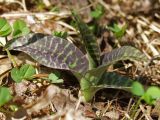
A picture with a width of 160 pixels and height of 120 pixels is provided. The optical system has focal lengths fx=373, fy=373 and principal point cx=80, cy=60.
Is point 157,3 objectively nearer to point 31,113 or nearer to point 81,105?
point 81,105

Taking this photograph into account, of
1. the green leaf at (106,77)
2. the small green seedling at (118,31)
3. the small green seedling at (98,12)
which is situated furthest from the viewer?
the small green seedling at (98,12)

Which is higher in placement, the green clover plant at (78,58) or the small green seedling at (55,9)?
the small green seedling at (55,9)

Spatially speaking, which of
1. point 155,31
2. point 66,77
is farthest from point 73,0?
point 66,77

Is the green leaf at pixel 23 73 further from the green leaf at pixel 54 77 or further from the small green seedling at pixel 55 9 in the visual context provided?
the small green seedling at pixel 55 9

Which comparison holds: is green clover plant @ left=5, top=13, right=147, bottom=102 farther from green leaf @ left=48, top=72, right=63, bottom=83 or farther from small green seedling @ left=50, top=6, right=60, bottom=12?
small green seedling @ left=50, top=6, right=60, bottom=12

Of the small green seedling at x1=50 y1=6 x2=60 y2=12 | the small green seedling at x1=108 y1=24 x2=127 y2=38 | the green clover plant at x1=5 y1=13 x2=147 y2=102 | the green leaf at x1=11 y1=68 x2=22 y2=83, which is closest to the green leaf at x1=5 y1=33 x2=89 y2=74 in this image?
the green clover plant at x1=5 y1=13 x2=147 y2=102

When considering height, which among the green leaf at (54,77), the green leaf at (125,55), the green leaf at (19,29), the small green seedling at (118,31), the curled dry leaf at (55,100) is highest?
the green leaf at (19,29)

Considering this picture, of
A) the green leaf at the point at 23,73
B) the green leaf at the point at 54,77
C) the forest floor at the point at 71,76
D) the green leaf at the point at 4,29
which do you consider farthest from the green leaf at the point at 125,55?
the green leaf at the point at 4,29
